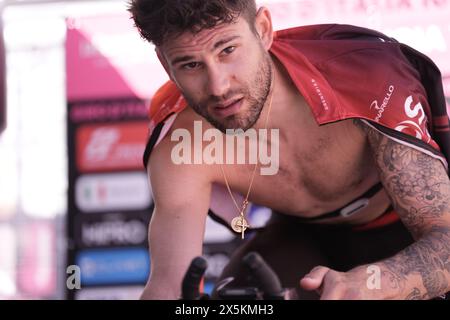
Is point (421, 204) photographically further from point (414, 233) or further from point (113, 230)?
point (113, 230)

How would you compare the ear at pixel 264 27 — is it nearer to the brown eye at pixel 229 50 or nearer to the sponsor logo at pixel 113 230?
the brown eye at pixel 229 50

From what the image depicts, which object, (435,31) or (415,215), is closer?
(415,215)

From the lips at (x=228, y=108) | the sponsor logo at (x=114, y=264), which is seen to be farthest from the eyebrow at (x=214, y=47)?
the sponsor logo at (x=114, y=264)

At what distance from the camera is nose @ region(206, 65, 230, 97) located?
4.57ft

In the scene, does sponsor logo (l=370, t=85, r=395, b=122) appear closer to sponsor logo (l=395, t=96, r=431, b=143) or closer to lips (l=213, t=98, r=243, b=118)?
sponsor logo (l=395, t=96, r=431, b=143)

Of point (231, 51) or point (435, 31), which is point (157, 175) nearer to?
point (231, 51)

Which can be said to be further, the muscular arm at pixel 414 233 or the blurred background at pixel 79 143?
the blurred background at pixel 79 143

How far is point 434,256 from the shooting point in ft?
4.20

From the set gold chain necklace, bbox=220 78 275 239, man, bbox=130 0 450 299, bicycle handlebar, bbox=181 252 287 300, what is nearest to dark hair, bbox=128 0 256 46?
man, bbox=130 0 450 299

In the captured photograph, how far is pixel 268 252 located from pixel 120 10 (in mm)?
1624

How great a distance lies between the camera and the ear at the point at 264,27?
5.03 ft

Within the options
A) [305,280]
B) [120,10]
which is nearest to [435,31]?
[120,10]

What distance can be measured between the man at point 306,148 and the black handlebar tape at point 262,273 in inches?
5.3

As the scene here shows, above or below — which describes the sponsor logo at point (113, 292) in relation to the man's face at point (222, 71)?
below
